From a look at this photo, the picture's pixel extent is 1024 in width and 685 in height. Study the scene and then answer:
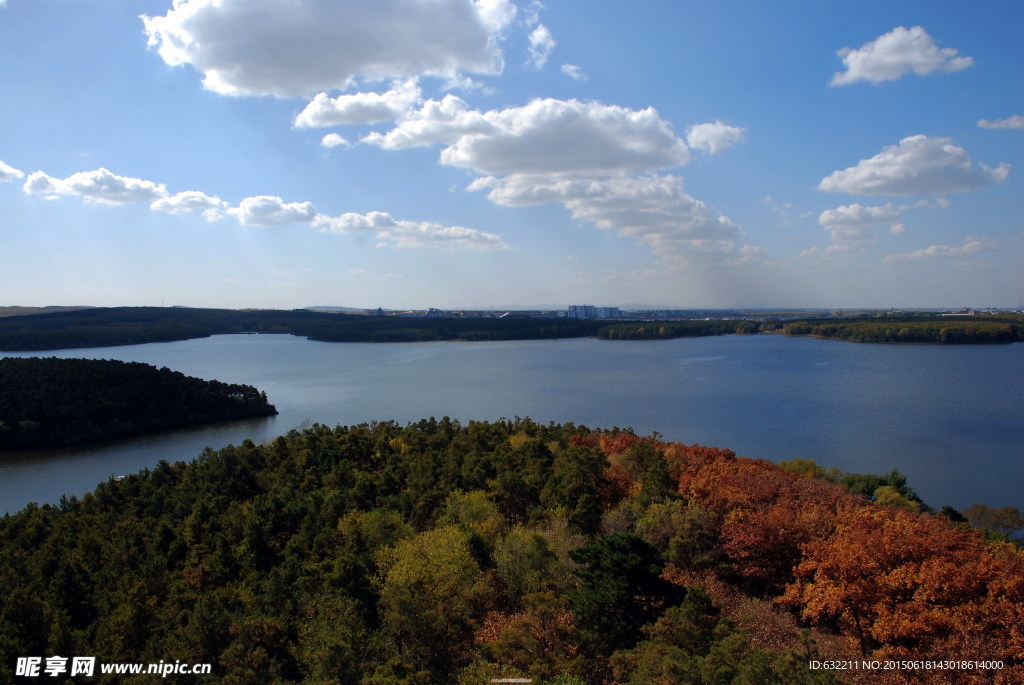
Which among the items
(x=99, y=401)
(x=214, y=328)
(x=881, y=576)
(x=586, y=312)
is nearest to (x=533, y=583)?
(x=881, y=576)

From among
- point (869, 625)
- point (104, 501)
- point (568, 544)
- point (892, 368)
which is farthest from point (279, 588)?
point (892, 368)

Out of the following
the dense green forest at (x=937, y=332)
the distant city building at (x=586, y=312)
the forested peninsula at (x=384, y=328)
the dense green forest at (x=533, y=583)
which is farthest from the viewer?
the distant city building at (x=586, y=312)

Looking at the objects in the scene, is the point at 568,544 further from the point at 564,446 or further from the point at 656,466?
the point at 564,446

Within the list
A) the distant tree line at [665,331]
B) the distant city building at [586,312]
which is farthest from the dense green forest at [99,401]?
the distant city building at [586,312]

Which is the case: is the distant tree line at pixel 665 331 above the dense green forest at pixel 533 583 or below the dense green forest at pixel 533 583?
above

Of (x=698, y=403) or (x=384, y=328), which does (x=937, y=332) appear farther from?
(x=384, y=328)

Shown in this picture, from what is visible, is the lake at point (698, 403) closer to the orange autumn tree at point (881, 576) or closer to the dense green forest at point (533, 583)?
the dense green forest at point (533, 583)

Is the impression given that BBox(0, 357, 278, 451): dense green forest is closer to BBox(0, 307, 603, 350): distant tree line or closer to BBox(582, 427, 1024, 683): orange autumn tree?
BBox(582, 427, 1024, 683): orange autumn tree
